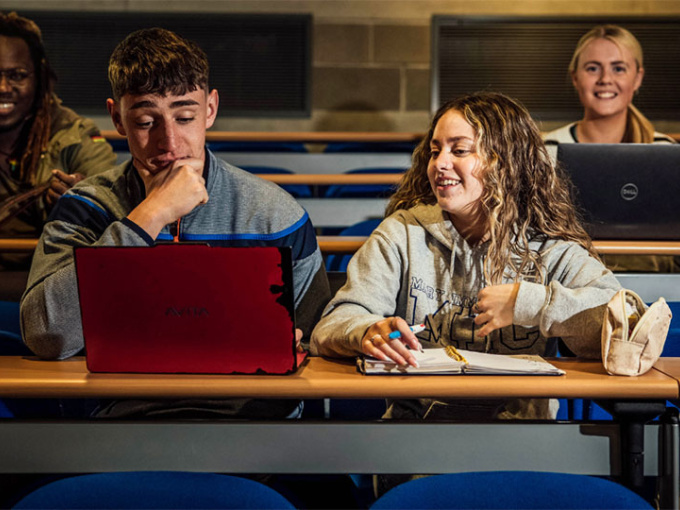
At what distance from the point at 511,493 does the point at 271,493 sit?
0.28m

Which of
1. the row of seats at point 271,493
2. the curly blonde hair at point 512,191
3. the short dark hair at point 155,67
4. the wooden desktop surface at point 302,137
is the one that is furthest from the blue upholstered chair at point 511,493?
the wooden desktop surface at point 302,137

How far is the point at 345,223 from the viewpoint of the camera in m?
2.77

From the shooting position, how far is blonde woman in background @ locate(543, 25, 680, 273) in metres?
2.88

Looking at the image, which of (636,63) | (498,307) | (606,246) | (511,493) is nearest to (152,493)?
(511,493)

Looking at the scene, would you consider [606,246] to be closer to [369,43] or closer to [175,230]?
[175,230]

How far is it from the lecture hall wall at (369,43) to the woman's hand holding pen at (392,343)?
14.2 ft

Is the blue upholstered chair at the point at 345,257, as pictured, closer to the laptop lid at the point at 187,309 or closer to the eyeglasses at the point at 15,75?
the laptop lid at the point at 187,309

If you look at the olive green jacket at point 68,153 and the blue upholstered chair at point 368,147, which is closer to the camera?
the olive green jacket at point 68,153

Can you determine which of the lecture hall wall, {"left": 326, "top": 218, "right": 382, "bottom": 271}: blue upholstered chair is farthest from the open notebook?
the lecture hall wall

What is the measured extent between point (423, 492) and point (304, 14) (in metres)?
4.82

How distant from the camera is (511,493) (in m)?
0.90

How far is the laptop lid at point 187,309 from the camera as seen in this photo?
3.41 feet

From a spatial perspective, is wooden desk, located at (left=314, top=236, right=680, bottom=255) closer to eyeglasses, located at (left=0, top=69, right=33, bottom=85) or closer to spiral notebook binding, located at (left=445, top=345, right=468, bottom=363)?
spiral notebook binding, located at (left=445, top=345, right=468, bottom=363)

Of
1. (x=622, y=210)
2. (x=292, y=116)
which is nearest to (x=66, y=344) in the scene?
(x=622, y=210)
